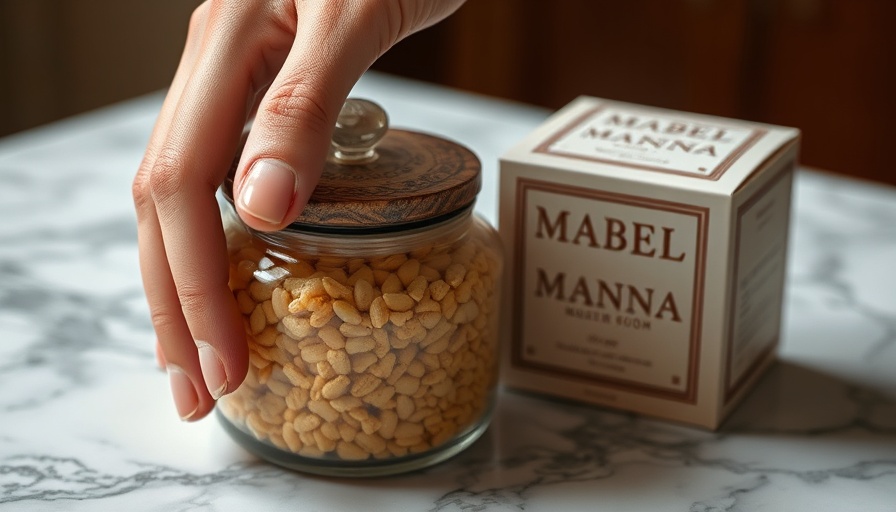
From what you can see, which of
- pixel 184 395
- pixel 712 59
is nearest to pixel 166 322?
pixel 184 395

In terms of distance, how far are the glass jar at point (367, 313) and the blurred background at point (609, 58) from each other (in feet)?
4.79

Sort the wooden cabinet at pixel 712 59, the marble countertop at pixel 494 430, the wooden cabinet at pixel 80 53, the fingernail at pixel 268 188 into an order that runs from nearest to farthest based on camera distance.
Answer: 1. the fingernail at pixel 268 188
2. the marble countertop at pixel 494 430
3. the wooden cabinet at pixel 712 59
4. the wooden cabinet at pixel 80 53

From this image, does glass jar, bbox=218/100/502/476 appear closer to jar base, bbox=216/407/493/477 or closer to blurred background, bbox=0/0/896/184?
jar base, bbox=216/407/493/477

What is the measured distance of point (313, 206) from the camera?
2.07ft

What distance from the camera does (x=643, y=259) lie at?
746 mm

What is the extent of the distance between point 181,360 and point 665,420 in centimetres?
34

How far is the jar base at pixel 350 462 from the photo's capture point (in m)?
0.69

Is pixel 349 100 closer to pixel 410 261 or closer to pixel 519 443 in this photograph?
pixel 410 261

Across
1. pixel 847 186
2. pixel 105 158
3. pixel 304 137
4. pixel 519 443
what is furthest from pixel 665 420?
pixel 105 158

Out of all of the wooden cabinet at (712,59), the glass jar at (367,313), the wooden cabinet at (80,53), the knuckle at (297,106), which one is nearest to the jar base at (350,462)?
the glass jar at (367,313)

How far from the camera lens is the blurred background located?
1.97m

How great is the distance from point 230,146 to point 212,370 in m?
0.14

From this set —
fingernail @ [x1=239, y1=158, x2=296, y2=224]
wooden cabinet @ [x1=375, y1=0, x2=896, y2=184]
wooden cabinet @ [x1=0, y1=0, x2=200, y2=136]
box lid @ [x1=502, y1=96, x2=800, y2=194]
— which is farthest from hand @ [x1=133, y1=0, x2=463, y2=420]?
wooden cabinet @ [x1=0, y1=0, x2=200, y2=136]

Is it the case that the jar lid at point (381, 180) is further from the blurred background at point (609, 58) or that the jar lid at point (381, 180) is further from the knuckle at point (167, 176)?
the blurred background at point (609, 58)
